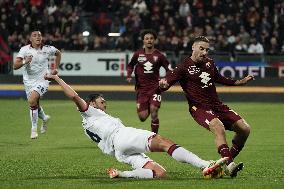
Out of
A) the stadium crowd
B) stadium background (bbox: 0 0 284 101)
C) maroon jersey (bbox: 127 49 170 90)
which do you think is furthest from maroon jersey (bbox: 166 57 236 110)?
the stadium crowd

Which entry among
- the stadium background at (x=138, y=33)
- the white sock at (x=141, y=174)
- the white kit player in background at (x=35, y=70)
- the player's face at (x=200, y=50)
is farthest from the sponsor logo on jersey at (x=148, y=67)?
the stadium background at (x=138, y=33)

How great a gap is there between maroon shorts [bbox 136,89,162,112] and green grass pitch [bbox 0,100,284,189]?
91cm

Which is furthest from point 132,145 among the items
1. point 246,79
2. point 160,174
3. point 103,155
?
point 103,155

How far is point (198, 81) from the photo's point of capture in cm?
1207

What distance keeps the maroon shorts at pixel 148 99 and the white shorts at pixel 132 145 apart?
19.4ft

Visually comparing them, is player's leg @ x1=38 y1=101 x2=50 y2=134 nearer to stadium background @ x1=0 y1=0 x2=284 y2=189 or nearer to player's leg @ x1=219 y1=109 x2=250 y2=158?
stadium background @ x1=0 y1=0 x2=284 y2=189

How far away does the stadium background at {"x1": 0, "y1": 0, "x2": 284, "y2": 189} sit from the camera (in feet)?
57.9

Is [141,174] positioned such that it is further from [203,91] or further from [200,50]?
[200,50]

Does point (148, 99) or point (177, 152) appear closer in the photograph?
point (177, 152)

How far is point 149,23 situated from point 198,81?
20.1m

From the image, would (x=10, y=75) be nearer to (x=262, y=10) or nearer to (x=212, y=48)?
(x=212, y=48)

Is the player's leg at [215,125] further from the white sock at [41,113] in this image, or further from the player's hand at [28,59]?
the white sock at [41,113]

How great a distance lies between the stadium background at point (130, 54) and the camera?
17.6m

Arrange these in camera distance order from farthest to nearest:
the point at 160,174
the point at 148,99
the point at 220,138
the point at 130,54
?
the point at 130,54
the point at 148,99
the point at 220,138
the point at 160,174
